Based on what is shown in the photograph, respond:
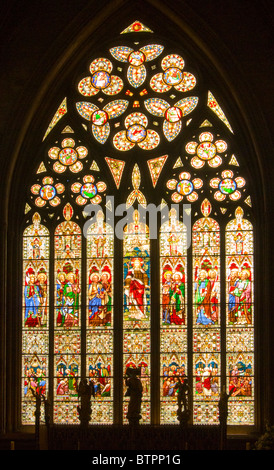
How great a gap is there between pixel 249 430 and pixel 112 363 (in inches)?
109

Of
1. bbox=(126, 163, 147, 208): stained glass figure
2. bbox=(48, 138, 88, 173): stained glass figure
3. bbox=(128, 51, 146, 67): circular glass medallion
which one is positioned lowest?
bbox=(126, 163, 147, 208): stained glass figure

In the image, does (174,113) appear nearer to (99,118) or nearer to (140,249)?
(99,118)

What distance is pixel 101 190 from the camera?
24.1m

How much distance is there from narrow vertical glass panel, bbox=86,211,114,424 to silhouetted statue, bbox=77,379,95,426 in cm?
163

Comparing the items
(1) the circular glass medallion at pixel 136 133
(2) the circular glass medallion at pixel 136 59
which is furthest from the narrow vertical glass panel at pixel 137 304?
(2) the circular glass medallion at pixel 136 59

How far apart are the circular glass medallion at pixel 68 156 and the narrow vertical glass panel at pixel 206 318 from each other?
8.70 ft

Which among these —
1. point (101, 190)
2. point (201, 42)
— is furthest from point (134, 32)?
point (101, 190)

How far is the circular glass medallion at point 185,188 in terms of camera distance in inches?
941

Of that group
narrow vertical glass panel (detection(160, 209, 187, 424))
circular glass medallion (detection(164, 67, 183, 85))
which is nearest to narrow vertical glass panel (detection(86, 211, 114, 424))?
narrow vertical glass panel (detection(160, 209, 187, 424))

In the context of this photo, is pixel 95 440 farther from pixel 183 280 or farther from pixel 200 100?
pixel 200 100

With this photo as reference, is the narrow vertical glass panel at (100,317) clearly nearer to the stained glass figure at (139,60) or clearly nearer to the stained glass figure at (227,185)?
the stained glass figure at (227,185)

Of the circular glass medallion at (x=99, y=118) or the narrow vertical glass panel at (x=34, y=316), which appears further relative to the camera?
the circular glass medallion at (x=99, y=118)

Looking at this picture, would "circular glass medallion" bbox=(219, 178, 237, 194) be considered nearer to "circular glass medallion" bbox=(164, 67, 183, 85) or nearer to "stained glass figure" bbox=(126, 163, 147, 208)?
"stained glass figure" bbox=(126, 163, 147, 208)

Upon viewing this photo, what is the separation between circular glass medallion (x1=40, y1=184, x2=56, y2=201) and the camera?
24.2 meters
